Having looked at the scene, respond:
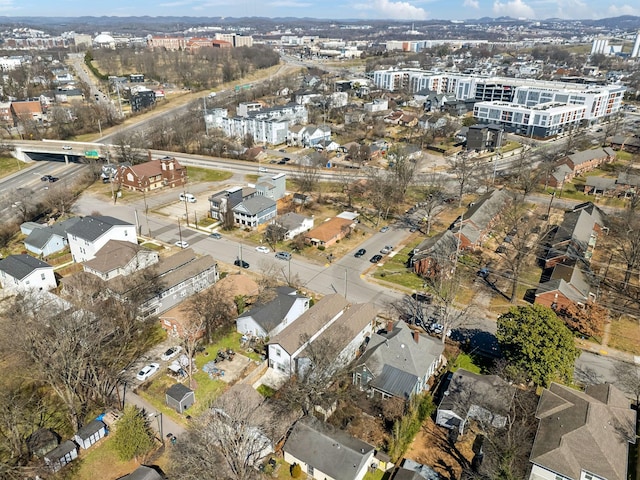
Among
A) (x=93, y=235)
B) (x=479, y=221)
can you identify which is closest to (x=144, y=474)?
(x=93, y=235)

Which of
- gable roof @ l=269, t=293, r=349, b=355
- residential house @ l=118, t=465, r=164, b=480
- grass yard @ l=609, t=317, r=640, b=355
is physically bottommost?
grass yard @ l=609, t=317, r=640, b=355

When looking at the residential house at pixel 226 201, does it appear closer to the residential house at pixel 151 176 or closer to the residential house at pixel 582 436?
the residential house at pixel 151 176

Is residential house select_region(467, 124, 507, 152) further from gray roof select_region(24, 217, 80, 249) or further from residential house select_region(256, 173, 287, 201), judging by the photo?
gray roof select_region(24, 217, 80, 249)

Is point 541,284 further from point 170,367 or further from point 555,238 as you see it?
point 170,367

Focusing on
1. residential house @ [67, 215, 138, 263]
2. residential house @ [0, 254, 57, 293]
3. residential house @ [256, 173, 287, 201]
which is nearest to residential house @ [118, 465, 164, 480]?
residential house @ [0, 254, 57, 293]

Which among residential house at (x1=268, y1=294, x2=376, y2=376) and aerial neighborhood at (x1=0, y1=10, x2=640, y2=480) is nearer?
aerial neighborhood at (x1=0, y1=10, x2=640, y2=480)

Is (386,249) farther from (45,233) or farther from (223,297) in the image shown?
(45,233)

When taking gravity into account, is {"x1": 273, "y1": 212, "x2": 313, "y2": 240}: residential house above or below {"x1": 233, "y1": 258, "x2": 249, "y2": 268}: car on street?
above
